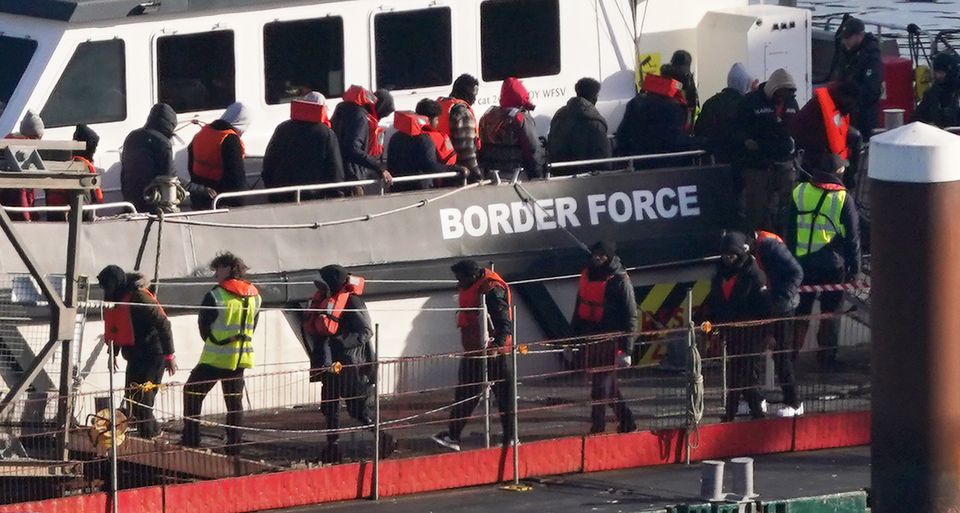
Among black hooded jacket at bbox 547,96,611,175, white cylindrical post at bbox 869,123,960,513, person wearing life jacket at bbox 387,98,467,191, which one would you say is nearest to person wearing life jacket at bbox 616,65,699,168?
black hooded jacket at bbox 547,96,611,175

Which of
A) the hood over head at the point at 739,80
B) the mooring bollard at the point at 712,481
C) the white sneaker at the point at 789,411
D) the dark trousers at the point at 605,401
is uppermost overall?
the hood over head at the point at 739,80

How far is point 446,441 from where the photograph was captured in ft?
38.5

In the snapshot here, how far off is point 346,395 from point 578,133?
3166 mm

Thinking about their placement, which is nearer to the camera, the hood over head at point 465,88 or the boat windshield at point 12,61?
the boat windshield at point 12,61

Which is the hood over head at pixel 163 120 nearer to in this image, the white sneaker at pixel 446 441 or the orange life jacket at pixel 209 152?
the orange life jacket at pixel 209 152

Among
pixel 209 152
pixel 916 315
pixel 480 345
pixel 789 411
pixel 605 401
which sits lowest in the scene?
pixel 789 411

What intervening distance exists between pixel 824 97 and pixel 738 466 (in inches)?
171

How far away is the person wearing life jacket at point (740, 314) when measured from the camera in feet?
39.9

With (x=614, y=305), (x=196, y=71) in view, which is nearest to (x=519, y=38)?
(x=196, y=71)

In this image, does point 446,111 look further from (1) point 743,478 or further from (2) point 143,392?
(1) point 743,478

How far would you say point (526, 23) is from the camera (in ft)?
46.9

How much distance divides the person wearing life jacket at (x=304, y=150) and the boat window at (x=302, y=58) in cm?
48

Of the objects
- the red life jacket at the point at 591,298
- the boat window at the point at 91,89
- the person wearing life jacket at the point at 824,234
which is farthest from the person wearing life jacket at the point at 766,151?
the boat window at the point at 91,89

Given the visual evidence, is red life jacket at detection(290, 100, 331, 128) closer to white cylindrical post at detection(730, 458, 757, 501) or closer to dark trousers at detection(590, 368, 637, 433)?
dark trousers at detection(590, 368, 637, 433)
